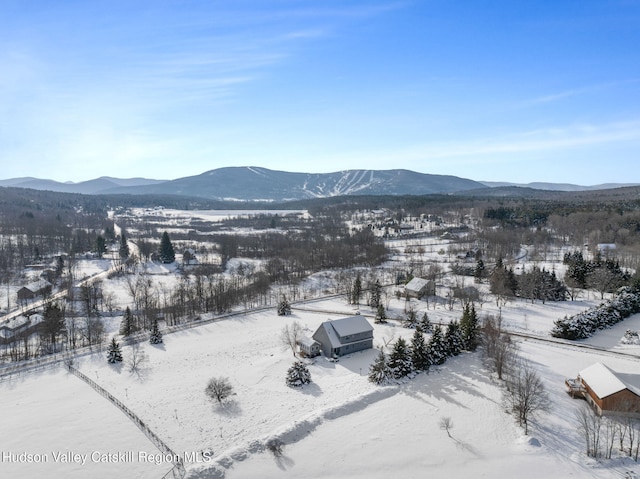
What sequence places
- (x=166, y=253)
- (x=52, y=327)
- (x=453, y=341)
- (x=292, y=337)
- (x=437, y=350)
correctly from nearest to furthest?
1. (x=437, y=350)
2. (x=453, y=341)
3. (x=292, y=337)
4. (x=52, y=327)
5. (x=166, y=253)

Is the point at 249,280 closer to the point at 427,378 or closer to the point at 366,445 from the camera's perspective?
the point at 427,378

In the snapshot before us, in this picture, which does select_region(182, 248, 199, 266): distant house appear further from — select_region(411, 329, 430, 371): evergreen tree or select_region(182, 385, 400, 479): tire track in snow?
select_region(182, 385, 400, 479): tire track in snow

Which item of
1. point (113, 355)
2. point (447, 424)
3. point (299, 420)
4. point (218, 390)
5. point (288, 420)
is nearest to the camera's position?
point (447, 424)

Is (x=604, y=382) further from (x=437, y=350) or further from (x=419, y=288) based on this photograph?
(x=419, y=288)

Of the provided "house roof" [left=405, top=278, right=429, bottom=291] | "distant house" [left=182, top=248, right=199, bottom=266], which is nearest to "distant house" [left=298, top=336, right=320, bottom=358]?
"house roof" [left=405, top=278, right=429, bottom=291]

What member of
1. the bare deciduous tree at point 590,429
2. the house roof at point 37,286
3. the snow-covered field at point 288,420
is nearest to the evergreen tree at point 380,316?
the snow-covered field at point 288,420

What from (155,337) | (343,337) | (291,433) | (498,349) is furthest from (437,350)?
(155,337)
